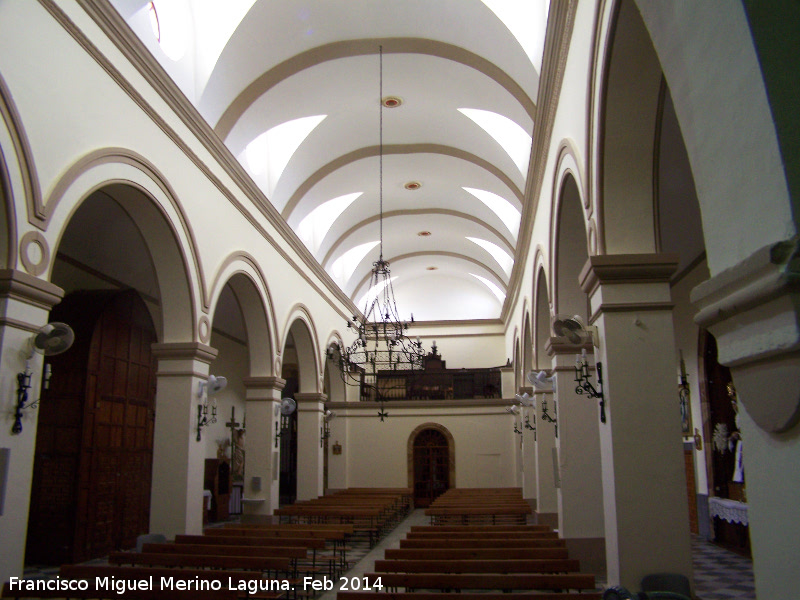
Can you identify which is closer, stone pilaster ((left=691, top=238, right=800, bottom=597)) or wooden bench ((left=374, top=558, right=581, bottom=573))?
stone pilaster ((left=691, top=238, right=800, bottom=597))

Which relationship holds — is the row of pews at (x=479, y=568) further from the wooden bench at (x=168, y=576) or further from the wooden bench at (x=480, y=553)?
the wooden bench at (x=168, y=576)

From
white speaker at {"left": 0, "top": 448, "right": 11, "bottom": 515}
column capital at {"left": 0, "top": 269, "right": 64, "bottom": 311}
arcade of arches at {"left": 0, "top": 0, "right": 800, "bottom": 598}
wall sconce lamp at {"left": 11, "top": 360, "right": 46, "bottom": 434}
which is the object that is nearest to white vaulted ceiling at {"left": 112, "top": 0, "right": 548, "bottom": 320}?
arcade of arches at {"left": 0, "top": 0, "right": 800, "bottom": 598}

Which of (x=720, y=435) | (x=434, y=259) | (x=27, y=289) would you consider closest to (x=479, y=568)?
(x=27, y=289)

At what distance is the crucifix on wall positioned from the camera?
57.0 feet

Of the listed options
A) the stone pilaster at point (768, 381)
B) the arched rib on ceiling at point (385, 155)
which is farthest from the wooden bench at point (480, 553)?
the arched rib on ceiling at point (385, 155)

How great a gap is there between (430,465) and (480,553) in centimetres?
1461

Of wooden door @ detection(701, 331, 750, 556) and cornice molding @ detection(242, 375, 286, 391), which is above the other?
cornice molding @ detection(242, 375, 286, 391)

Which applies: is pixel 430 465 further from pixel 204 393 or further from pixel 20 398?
pixel 20 398

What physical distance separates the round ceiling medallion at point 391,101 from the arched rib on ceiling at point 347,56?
58.9 inches

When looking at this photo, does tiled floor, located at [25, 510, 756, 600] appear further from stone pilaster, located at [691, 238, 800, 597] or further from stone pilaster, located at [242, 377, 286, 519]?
stone pilaster, located at [691, 238, 800, 597]

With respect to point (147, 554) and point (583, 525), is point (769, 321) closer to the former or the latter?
point (147, 554)

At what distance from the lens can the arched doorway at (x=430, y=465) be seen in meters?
21.2

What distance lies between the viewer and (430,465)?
70.3 ft

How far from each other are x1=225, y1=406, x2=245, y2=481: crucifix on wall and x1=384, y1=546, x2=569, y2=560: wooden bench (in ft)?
36.3
